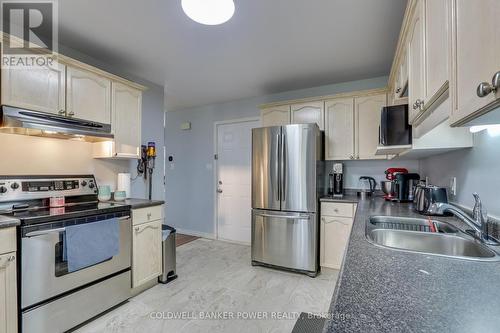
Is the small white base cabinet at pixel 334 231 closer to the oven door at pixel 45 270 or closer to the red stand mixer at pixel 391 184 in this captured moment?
the red stand mixer at pixel 391 184

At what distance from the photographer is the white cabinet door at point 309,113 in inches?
127

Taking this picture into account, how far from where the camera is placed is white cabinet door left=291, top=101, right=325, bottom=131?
3.23m

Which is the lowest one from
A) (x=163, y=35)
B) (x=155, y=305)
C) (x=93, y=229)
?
(x=155, y=305)

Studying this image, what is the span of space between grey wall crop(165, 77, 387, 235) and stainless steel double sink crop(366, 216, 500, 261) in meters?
2.84

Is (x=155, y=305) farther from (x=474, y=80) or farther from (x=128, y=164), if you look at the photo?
(x=474, y=80)

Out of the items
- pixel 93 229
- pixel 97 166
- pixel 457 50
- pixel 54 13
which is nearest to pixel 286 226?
pixel 93 229

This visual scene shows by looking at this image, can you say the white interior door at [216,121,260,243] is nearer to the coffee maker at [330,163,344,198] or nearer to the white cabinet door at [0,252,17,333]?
the coffee maker at [330,163,344,198]

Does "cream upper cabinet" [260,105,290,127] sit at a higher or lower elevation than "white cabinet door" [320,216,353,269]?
higher

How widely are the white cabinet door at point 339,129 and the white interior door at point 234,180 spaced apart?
124cm

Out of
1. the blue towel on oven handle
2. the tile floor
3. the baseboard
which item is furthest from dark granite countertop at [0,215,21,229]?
the baseboard

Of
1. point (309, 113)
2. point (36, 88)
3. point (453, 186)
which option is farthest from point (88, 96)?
point (453, 186)

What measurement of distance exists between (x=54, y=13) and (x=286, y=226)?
2.91m

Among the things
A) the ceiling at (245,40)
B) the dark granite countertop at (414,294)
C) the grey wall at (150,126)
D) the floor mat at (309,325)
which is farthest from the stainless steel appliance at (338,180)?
the grey wall at (150,126)

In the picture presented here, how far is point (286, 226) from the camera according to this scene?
2.89 metres
